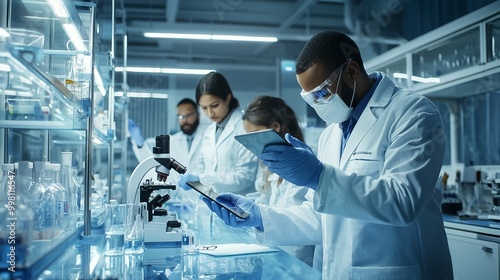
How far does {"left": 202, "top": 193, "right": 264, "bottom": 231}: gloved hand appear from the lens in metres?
1.84

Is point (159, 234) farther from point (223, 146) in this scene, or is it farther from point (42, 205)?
point (223, 146)

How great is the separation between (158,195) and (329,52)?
0.98m

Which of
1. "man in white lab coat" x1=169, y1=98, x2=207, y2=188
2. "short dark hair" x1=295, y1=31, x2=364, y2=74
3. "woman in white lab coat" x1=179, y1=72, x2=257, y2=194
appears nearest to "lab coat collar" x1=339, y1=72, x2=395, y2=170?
"short dark hair" x1=295, y1=31, x2=364, y2=74

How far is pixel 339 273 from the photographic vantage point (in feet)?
5.88

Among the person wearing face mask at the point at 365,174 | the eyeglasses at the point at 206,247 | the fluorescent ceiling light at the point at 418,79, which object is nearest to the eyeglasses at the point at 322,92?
the person wearing face mask at the point at 365,174

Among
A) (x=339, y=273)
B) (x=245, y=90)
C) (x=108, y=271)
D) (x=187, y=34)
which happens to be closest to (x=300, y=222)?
(x=339, y=273)

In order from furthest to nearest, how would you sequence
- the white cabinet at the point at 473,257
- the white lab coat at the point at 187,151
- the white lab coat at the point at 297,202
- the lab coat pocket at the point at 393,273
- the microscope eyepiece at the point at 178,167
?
the white lab coat at the point at 187,151 < the white cabinet at the point at 473,257 < the white lab coat at the point at 297,202 < the microscope eyepiece at the point at 178,167 < the lab coat pocket at the point at 393,273

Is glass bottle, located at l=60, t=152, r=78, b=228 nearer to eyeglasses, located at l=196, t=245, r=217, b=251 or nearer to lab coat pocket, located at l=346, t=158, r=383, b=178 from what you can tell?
eyeglasses, located at l=196, t=245, r=217, b=251

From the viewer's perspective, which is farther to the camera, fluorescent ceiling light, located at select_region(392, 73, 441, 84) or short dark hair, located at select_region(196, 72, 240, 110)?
fluorescent ceiling light, located at select_region(392, 73, 441, 84)

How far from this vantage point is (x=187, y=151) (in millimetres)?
5594

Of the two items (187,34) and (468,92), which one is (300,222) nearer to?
(468,92)

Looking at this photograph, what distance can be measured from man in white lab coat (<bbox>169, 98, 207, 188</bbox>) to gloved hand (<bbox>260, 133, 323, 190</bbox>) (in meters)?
3.53

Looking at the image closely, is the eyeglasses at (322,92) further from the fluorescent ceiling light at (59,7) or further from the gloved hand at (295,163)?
the fluorescent ceiling light at (59,7)

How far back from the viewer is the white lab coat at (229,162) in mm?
3650
